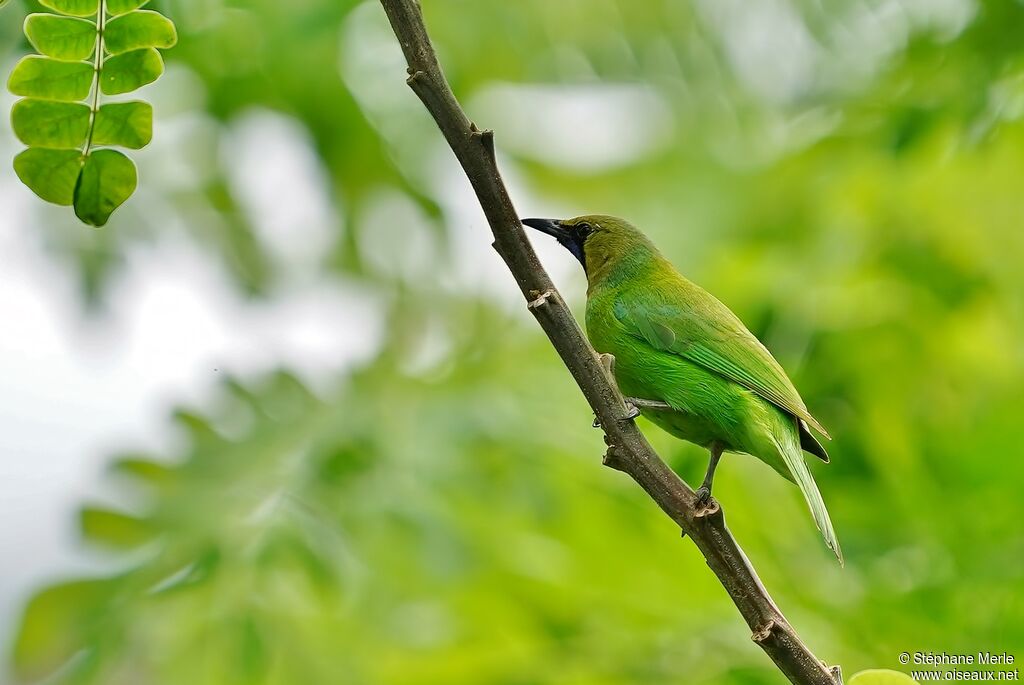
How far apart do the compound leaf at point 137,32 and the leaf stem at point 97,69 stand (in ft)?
0.05

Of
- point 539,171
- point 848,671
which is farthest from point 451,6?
point 848,671

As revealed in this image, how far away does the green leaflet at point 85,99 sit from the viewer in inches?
71.7

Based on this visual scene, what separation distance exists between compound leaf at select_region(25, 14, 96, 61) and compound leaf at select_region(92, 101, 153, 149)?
0.11m

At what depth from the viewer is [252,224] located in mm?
5941

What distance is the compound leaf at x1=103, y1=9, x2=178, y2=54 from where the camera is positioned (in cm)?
184

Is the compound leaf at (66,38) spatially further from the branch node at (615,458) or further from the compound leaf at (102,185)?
the branch node at (615,458)

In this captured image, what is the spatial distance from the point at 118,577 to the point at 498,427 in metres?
1.56

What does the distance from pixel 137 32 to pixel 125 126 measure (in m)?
0.16

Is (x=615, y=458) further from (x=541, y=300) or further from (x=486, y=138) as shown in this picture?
(x=486, y=138)

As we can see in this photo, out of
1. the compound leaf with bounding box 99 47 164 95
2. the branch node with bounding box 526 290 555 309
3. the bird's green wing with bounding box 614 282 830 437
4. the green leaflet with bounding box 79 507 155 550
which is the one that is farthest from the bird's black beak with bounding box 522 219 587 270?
the compound leaf with bounding box 99 47 164 95

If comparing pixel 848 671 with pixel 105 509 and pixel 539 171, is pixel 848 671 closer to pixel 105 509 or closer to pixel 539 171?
pixel 105 509

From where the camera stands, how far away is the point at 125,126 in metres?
1.86

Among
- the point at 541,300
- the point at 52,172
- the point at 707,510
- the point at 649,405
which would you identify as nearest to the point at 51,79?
the point at 52,172

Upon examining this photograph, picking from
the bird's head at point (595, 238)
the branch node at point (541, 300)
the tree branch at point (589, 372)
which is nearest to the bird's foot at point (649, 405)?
the bird's head at point (595, 238)
